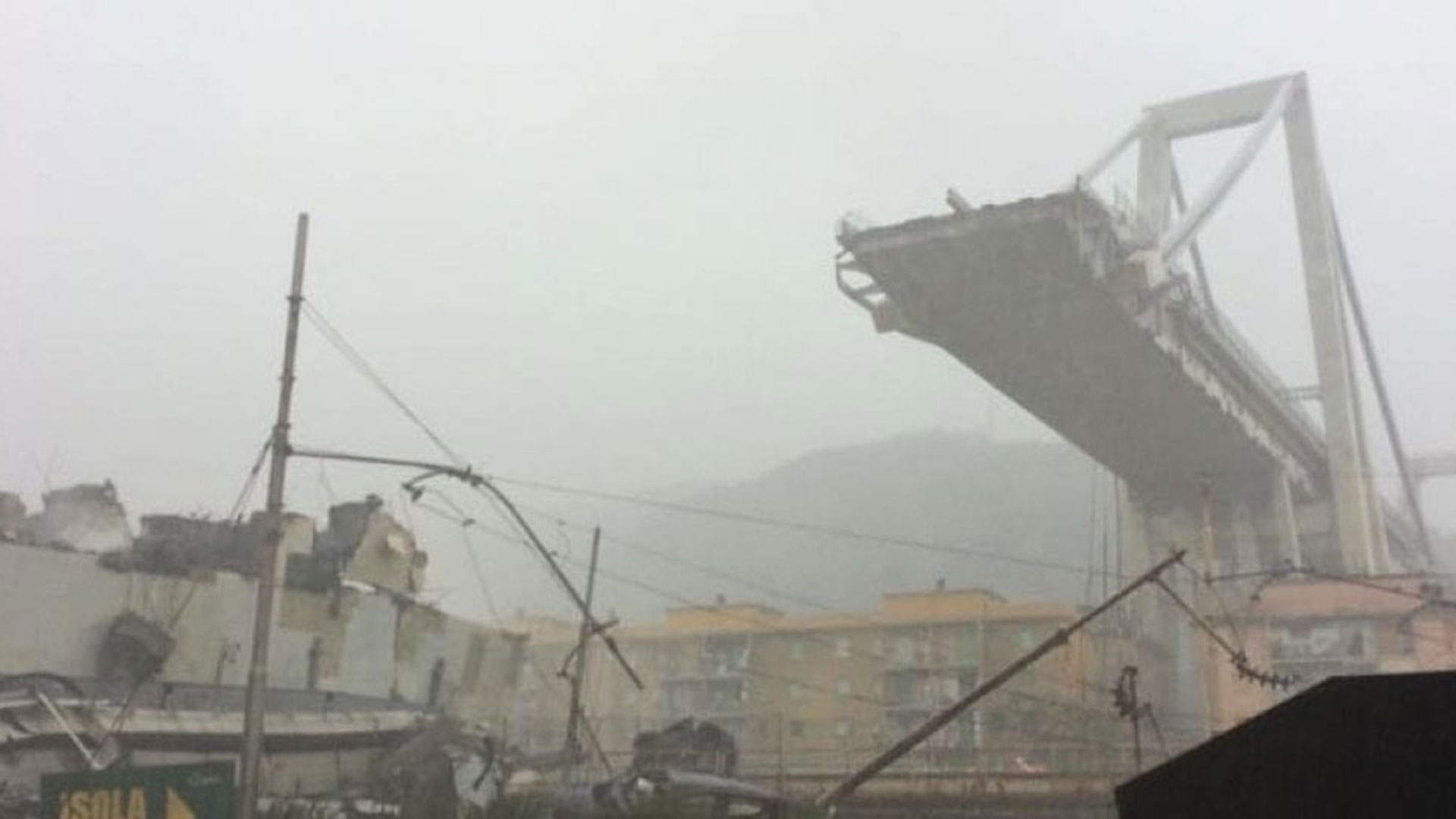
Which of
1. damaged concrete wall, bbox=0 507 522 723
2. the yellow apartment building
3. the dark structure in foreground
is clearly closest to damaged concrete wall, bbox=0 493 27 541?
damaged concrete wall, bbox=0 507 522 723

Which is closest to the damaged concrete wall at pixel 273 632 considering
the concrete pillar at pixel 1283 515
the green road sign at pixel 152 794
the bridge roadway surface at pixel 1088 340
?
the bridge roadway surface at pixel 1088 340

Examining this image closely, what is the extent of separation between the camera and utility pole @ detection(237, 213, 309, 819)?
48.1 ft

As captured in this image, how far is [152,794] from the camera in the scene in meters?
13.7

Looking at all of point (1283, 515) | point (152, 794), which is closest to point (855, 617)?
point (1283, 515)

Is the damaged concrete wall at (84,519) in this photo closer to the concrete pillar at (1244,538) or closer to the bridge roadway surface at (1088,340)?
the bridge roadway surface at (1088,340)

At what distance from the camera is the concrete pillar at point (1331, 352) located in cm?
5803

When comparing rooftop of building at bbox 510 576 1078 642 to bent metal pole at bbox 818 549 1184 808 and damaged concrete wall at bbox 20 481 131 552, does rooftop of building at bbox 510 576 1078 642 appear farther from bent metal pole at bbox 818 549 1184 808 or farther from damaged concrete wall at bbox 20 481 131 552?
bent metal pole at bbox 818 549 1184 808

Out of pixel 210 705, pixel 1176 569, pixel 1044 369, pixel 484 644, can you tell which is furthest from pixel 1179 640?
pixel 210 705

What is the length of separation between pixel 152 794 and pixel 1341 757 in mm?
12684

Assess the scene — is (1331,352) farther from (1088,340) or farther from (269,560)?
(269,560)

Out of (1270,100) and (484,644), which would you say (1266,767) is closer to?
(484,644)

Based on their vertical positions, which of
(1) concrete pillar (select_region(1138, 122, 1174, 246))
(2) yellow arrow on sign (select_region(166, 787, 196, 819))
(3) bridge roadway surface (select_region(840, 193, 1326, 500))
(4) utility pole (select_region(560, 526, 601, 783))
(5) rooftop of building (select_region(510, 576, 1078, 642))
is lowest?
(2) yellow arrow on sign (select_region(166, 787, 196, 819))

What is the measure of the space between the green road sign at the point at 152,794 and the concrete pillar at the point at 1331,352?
53939 mm

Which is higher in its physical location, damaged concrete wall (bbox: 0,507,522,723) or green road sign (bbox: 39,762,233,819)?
damaged concrete wall (bbox: 0,507,522,723)
